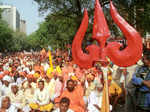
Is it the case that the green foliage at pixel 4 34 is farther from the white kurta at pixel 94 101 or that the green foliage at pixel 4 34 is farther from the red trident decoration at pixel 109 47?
the red trident decoration at pixel 109 47

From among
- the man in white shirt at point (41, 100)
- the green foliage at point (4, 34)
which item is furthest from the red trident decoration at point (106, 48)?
the green foliage at point (4, 34)

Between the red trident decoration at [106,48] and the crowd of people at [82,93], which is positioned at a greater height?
the red trident decoration at [106,48]

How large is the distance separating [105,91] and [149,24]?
12.6 metres

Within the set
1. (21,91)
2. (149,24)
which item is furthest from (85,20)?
(149,24)

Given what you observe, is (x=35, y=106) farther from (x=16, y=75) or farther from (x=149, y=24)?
(x=149, y=24)

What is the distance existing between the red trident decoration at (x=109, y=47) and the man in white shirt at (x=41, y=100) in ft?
8.30

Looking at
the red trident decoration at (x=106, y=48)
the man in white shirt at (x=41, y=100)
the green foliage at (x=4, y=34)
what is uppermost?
the green foliage at (x=4, y=34)

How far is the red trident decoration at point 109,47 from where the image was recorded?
3.50 metres

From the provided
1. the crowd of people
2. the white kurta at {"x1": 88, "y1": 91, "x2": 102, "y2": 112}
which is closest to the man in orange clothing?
the crowd of people

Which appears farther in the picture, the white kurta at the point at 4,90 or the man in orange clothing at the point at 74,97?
the white kurta at the point at 4,90

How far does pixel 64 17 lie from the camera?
61.7 ft

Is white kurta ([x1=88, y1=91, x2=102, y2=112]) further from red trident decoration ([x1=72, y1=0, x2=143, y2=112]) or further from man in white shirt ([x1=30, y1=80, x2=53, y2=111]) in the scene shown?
red trident decoration ([x1=72, y1=0, x2=143, y2=112])

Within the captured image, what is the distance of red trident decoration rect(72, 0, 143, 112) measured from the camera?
3498 millimetres

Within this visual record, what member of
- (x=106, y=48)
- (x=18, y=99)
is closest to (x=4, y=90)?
(x=18, y=99)
